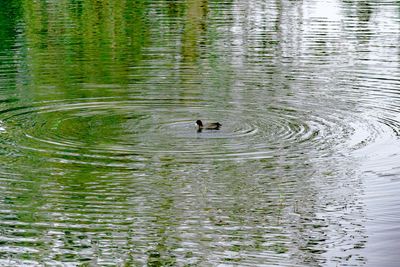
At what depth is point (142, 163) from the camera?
1595 centimetres

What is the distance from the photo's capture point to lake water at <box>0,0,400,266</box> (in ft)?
40.1

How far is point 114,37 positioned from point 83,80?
8.37 m

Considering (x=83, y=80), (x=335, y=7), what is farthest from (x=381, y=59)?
(x=335, y=7)

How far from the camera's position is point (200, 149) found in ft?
55.5

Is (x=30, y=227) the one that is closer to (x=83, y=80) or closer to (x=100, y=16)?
(x=83, y=80)

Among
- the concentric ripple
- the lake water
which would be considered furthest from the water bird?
the lake water

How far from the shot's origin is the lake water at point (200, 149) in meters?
12.2

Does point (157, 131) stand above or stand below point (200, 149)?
above

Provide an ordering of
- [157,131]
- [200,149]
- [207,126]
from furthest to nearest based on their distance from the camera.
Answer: [157,131], [207,126], [200,149]

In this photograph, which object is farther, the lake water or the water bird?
the water bird

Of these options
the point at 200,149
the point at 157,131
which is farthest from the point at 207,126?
the point at 200,149

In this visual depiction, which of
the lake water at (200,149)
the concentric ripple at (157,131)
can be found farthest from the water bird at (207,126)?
the lake water at (200,149)

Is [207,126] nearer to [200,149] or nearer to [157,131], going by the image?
[157,131]

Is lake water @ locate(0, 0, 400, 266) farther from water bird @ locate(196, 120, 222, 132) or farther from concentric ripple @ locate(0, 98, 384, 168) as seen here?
water bird @ locate(196, 120, 222, 132)
